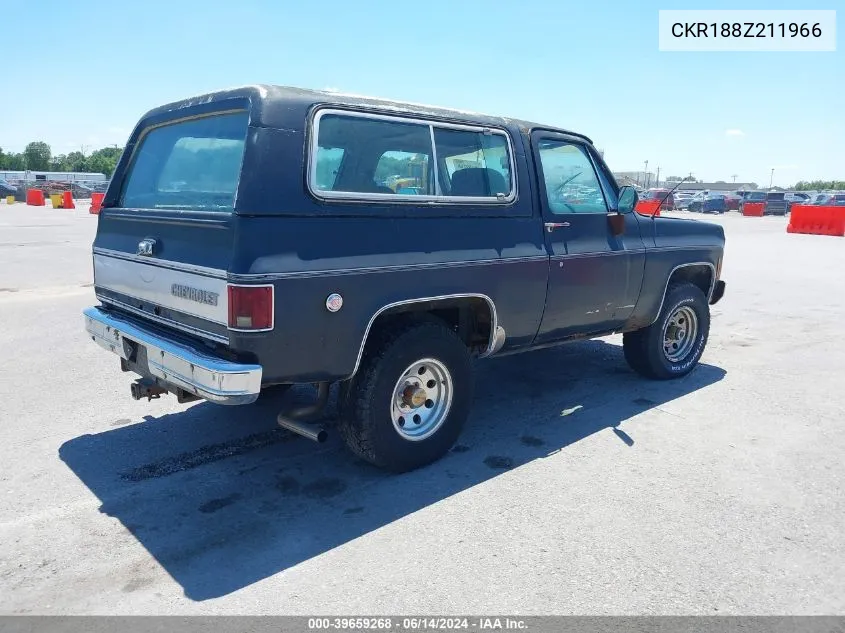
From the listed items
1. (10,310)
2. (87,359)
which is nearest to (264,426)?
(87,359)

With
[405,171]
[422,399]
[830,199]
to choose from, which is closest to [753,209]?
[830,199]

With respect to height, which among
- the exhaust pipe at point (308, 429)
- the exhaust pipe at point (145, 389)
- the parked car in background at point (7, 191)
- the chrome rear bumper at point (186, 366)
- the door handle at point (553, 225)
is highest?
the parked car in background at point (7, 191)

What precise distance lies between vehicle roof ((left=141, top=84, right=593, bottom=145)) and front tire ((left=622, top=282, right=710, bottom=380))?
7.72ft

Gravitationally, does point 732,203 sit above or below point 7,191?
below

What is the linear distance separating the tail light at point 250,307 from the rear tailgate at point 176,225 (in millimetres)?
64

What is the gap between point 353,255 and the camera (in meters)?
3.43

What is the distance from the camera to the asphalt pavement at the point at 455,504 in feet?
9.28

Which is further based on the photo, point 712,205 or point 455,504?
point 712,205

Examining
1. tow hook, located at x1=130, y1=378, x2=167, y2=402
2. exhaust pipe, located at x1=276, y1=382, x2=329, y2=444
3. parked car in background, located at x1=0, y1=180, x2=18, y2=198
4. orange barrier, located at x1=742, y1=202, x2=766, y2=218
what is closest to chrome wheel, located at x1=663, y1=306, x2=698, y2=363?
exhaust pipe, located at x1=276, y1=382, x2=329, y2=444

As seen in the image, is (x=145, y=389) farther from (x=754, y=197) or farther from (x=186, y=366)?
(x=754, y=197)

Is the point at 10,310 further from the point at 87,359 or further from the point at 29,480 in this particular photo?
the point at 29,480

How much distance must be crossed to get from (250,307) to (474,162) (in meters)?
1.92

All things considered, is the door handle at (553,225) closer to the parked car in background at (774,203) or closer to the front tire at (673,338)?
the front tire at (673,338)

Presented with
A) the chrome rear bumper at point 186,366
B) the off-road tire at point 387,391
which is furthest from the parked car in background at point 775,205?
the chrome rear bumper at point 186,366
